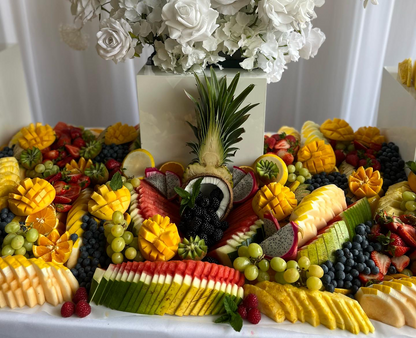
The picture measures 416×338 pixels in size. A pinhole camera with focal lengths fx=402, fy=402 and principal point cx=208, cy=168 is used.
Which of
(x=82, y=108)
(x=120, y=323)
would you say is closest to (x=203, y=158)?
(x=120, y=323)

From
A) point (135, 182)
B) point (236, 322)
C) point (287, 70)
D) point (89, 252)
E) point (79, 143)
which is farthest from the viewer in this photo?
point (287, 70)

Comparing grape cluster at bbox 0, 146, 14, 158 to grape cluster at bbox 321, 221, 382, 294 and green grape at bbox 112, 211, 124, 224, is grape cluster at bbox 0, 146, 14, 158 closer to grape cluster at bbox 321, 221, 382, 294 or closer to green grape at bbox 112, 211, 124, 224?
green grape at bbox 112, 211, 124, 224

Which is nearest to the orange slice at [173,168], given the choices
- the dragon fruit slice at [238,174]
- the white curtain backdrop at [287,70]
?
the dragon fruit slice at [238,174]

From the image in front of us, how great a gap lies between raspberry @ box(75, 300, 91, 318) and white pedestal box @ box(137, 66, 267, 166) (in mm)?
728

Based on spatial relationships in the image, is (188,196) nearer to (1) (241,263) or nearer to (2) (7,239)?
(1) (241,263)

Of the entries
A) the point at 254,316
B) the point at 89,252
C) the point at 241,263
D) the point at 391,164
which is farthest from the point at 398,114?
the point at 89,252

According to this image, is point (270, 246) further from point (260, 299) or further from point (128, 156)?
point (128, 156)

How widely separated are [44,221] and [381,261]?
1.18 meters

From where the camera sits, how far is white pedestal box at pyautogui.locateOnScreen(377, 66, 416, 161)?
67.8 inches

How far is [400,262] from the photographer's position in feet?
4.40

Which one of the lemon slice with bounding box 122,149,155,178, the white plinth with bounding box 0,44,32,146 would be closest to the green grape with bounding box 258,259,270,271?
the lemon slice with bounding box 122,149,155,178

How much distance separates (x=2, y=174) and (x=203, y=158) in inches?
32.6

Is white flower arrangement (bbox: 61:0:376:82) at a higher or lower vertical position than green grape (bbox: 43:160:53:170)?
higher

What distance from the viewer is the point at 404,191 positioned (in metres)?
1.58
